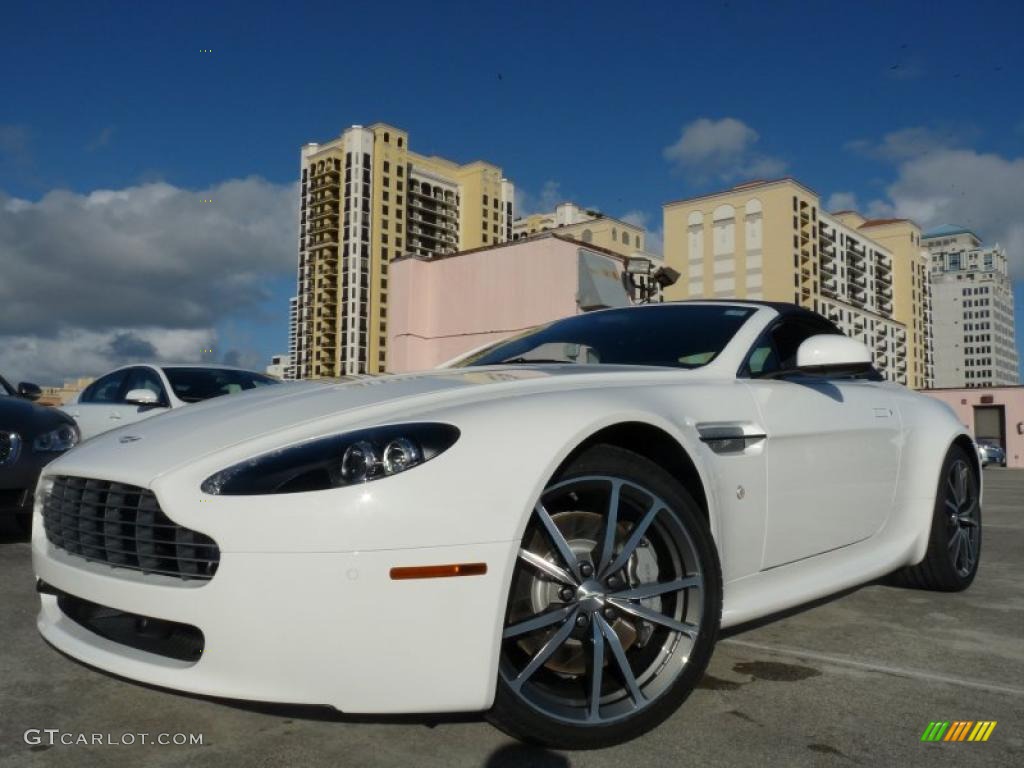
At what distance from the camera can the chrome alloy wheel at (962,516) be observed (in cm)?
367

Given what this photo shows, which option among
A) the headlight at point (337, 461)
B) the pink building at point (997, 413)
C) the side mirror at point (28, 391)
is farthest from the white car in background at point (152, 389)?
the pink building at point (997, 413)

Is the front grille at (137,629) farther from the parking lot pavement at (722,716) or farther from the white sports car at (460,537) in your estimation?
the parking lot pavement at (722,716)

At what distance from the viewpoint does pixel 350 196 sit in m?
95.8

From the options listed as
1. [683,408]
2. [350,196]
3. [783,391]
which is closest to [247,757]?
[683,408]

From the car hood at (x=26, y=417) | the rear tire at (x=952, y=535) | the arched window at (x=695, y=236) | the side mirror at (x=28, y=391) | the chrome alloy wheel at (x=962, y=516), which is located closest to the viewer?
the rear tire at (x=952, y=535)

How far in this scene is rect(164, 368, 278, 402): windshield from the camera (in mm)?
7391

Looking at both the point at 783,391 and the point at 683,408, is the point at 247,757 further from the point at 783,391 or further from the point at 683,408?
the point at 783,391

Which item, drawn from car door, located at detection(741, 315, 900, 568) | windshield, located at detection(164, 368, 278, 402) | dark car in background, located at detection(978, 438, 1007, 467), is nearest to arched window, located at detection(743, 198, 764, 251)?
dark car in background, located at detection(978, 438, 1007, 467)

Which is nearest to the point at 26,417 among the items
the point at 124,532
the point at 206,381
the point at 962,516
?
the point at 206,381

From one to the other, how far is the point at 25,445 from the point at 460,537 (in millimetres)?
4156

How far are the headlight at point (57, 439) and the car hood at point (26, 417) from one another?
34 mm

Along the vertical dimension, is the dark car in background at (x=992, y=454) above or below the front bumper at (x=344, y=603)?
below

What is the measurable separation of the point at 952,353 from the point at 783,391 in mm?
182189

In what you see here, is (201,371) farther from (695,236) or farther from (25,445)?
(695,236)
